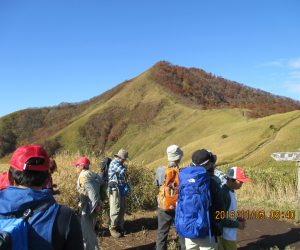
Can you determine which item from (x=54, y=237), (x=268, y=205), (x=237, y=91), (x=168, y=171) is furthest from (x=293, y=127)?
(x=237, y=91)

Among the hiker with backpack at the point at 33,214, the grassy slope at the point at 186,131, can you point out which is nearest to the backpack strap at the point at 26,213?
the hiker with backpack at the point at 33,214

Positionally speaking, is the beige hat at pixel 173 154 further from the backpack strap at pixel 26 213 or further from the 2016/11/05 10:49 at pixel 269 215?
the backpack strap at pixel 26 213

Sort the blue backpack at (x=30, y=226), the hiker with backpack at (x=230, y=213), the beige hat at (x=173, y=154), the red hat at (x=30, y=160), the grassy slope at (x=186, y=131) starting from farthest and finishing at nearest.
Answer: the grassy slope at (x=186, y=131)
the beige hat at (x=173, y=154)
the hiker with backpack at (x=230, y=213)
the red hat at (x=30, y=160)
the blue backpack at (x=30, y=226)

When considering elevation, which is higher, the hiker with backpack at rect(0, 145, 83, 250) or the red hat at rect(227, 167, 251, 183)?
the hiker with backpack at rect(0, 145, 83, 250)

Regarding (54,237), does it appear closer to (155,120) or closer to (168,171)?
(168,171)

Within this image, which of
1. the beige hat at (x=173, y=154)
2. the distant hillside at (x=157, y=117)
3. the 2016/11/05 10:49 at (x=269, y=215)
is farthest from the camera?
the distant hillside at (x=157, y=117)

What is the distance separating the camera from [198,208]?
4.19 metres

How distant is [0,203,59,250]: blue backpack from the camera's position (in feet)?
6.55

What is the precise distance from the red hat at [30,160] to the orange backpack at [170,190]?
3.55 meters

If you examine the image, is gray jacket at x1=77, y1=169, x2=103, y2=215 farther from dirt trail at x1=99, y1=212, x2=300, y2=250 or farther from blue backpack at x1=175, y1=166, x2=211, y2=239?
Answer: blue backpack at x1=175, y1=166, x2=211, y2=239

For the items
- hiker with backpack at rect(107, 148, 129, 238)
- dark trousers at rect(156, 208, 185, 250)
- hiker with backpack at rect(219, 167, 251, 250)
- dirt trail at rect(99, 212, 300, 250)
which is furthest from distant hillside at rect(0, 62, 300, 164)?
hiker with backpack at rect(219, 167, 251, 250)

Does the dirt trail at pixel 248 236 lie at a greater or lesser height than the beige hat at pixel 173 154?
lesser

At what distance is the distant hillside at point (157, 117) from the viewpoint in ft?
181

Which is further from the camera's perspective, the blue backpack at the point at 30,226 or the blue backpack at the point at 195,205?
the blue backpack at the point at 195,205
